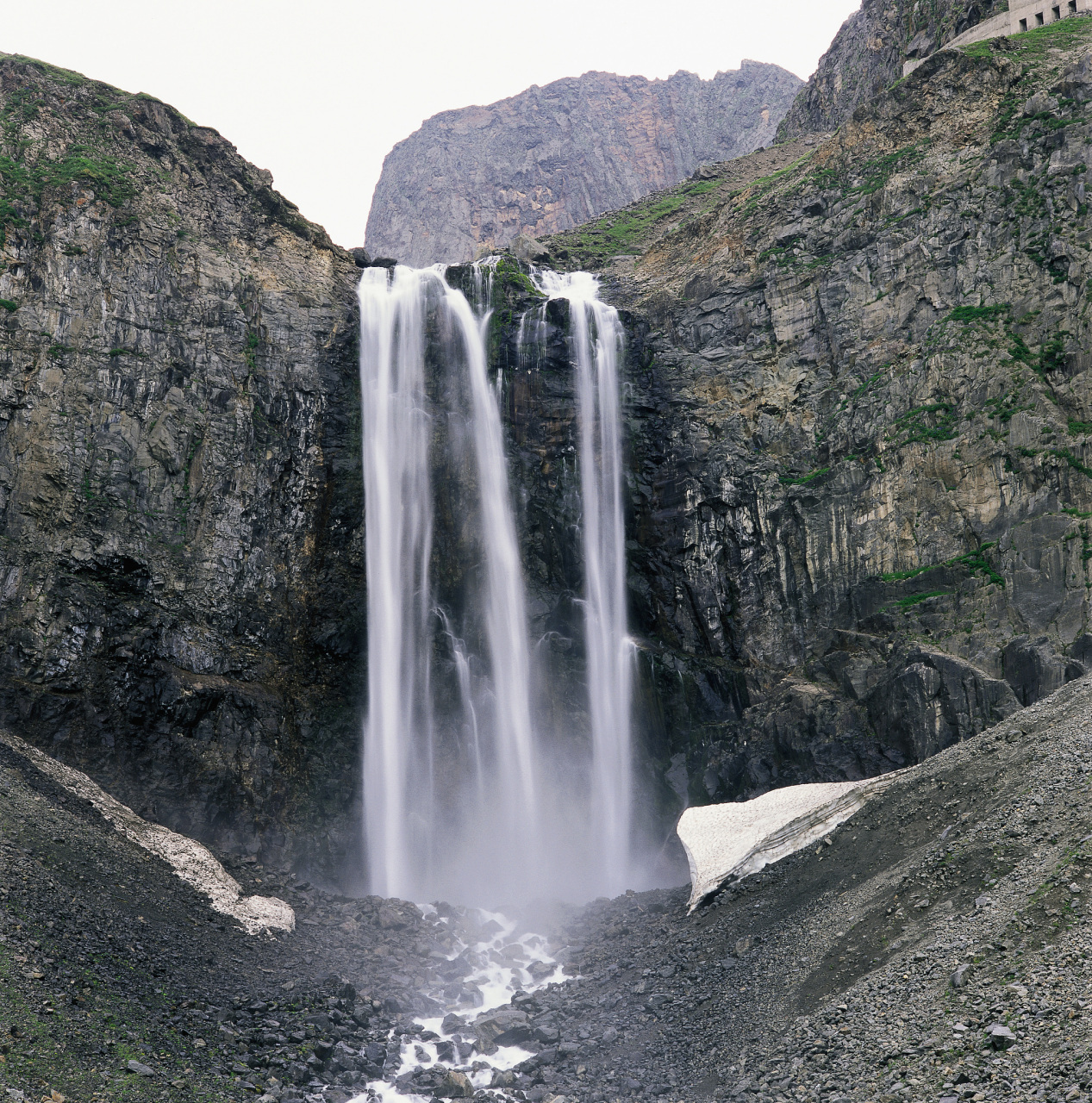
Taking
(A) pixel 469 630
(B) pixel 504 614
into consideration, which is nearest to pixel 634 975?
(A) pixel 469 630

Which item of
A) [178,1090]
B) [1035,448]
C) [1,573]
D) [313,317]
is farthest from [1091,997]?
[313,317]

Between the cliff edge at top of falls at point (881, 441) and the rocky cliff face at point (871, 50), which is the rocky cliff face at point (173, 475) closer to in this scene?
the cliff edge at top of falls at point (881, 441)

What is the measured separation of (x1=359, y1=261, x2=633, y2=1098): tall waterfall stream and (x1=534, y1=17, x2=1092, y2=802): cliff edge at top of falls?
79.6 inches

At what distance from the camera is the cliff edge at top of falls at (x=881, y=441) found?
29.7 m

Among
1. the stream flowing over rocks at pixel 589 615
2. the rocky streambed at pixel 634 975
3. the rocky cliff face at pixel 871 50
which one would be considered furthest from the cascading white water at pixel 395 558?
the rocky cliff face at pixel 871 50

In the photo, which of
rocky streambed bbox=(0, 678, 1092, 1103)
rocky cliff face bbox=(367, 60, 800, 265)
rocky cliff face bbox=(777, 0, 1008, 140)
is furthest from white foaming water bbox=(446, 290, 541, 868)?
rocky cliff face bbox=(367, 60, 800, 265)

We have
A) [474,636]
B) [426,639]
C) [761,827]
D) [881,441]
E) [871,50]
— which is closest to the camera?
[761,827]

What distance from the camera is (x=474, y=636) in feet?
120

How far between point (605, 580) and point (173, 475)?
18458 millimetres

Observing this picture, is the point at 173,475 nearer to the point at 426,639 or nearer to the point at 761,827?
the point at 426,639

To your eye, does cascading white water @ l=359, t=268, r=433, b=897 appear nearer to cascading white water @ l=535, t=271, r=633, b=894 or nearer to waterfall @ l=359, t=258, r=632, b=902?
waterfall @ l=359, t=258, r=632, b=902

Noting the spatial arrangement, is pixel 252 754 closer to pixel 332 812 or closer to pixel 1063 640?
pixel 332 812

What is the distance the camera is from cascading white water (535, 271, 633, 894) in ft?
112

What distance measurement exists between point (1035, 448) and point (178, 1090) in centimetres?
3198
